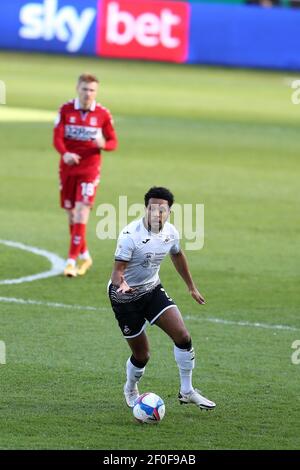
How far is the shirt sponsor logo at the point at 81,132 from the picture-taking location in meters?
15.4

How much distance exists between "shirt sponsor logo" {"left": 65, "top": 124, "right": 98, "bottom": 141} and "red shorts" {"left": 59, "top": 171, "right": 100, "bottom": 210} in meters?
0.50

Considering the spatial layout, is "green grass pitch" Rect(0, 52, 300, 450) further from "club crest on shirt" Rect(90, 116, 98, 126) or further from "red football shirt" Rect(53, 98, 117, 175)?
"club crest on shirt" Rect(90, 116, 98, 126)

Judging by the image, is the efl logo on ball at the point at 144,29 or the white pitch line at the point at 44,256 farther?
the efl logo on ball at the point at 144,29

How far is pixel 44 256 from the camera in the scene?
1603 cm

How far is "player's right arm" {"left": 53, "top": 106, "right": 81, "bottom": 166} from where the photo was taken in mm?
14938

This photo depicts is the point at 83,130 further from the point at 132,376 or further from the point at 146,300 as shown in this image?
the point at 132,376

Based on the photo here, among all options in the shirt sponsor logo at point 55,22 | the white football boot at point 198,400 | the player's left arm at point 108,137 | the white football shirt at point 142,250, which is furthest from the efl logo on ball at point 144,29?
the white football boot at point 198,400

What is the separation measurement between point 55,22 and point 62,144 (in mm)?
25671

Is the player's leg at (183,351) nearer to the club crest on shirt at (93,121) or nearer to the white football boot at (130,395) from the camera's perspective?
the white football boot at (130,395)

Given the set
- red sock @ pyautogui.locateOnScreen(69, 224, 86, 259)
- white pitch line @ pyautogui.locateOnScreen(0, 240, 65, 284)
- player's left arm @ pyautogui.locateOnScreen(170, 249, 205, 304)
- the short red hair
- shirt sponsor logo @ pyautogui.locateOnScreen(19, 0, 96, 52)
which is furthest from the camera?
shirt sponsor logo @ pyautogui.locateOnScreen(19, 0, 96, 52)

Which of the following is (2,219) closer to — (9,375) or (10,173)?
(10,173)

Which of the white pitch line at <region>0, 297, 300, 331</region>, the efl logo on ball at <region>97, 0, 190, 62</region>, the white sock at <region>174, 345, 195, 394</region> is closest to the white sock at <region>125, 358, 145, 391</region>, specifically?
the white sock at <region>174, 345, 195, 394</region>

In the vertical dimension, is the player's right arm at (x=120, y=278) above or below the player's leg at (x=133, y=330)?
above

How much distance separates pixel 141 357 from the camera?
9766 millimetres
